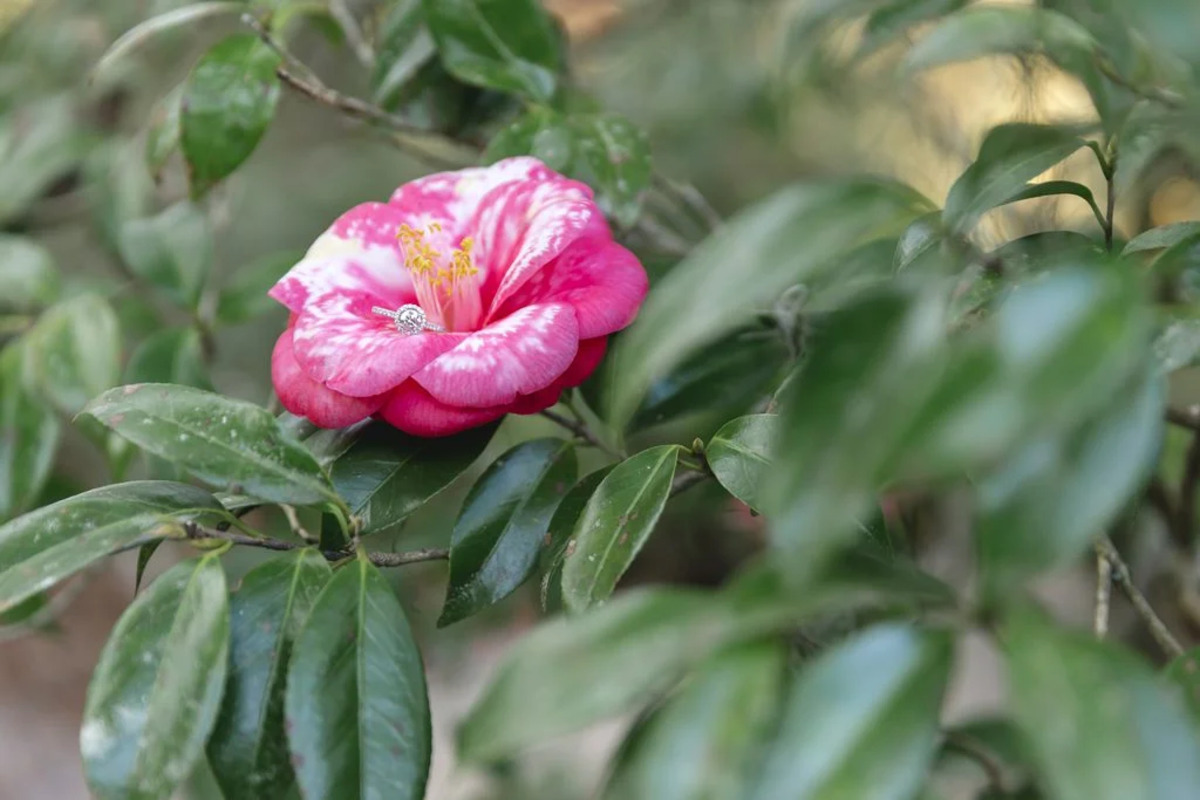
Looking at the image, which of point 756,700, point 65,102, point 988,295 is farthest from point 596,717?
point 65,102


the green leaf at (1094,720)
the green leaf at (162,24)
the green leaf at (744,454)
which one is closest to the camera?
the green leaf at (1094,720)

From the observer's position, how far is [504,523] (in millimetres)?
587

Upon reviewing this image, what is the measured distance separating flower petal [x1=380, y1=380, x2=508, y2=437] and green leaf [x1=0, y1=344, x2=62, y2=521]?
471 mm

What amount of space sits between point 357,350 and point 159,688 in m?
0.19

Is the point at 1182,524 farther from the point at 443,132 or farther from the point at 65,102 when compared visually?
the point at 65,102

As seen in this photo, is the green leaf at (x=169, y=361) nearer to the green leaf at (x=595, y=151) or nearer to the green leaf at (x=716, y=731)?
the green leaf at (x=595, y=151)

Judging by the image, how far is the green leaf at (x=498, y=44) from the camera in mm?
745

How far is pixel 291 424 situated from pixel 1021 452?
429mm

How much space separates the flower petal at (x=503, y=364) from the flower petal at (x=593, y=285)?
24 mm

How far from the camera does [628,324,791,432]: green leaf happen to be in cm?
71

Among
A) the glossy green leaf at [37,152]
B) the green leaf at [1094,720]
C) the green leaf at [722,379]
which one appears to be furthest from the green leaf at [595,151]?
the glossy green leaf at [37,152]

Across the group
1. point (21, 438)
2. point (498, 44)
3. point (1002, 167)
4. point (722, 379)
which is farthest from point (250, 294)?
point (1002, 167)

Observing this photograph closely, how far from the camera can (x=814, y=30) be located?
798mm

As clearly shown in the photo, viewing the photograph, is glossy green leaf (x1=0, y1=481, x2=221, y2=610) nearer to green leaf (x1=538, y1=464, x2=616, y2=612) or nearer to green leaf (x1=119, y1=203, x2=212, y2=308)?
green leaf (x1=538, y1=464, x2=616, y2=612)
